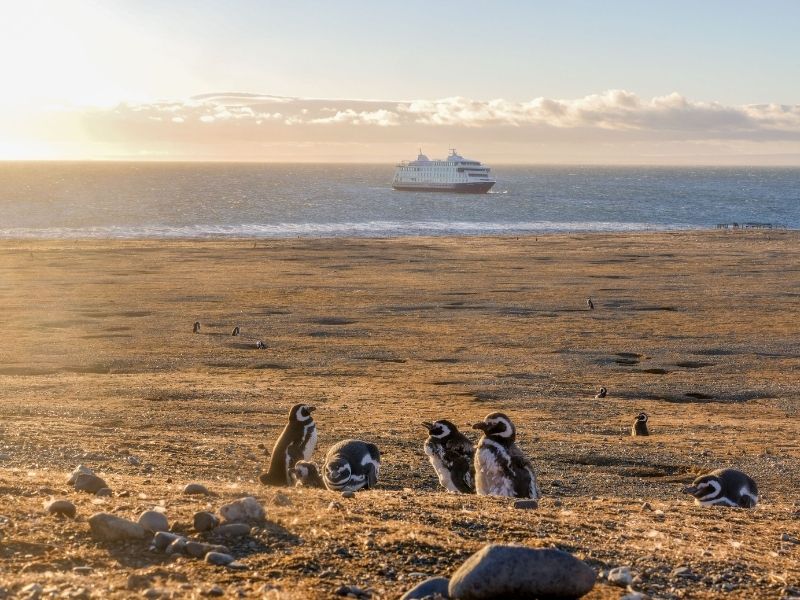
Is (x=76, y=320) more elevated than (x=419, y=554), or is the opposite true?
(x=419, y=554)

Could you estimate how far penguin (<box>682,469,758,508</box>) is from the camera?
11.0 m

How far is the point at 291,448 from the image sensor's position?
460 inches

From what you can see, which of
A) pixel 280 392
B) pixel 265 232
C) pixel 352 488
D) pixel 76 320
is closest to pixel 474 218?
pixel 265 232

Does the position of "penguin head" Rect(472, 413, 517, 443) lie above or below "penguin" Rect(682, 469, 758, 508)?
above

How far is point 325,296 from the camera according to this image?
3681 cm

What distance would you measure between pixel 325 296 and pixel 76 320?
9659 millimetres

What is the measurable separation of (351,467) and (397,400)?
8404 mm

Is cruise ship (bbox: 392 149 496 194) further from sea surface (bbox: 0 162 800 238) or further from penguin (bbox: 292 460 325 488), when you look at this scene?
penguin (bbox: 292 460 325 488)

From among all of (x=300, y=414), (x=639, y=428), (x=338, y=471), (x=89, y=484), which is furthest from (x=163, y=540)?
(x=639, y=428)

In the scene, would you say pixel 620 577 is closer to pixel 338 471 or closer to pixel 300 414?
pixel 338 471

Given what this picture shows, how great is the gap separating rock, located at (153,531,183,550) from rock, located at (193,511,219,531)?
29 cm

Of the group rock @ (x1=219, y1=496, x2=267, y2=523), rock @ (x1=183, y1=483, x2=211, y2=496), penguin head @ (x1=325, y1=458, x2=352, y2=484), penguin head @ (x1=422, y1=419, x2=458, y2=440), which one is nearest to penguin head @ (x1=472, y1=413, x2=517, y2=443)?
penguin head @ (x1=422, y1=419, x2=458, y2=440)

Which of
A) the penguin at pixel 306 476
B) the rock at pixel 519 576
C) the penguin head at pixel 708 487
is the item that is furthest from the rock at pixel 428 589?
the penguin head at pixel 708 487

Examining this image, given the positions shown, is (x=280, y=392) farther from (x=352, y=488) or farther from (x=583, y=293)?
(x=583, y=293)
